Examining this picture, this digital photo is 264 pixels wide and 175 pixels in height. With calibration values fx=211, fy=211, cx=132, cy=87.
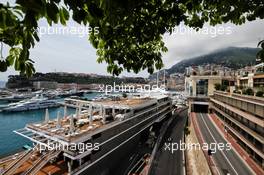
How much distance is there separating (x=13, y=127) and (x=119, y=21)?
208 ft

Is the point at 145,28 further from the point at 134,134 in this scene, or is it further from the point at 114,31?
the point at 134,134

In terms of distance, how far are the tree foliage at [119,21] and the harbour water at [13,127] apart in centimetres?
3659

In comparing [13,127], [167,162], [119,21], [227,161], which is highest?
[119,21]

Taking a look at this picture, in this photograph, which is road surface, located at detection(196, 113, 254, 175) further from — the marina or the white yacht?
the white yacht

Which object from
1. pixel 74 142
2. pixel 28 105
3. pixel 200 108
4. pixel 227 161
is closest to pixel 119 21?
pixel 74 142

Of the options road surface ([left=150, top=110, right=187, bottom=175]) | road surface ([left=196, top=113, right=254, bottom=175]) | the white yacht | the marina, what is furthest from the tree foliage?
the white yacht

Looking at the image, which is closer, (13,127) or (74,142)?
(74,142)

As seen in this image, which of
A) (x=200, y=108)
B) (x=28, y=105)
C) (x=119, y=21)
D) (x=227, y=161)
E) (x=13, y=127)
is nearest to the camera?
(x=119, y=21)

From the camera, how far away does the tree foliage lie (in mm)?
2719

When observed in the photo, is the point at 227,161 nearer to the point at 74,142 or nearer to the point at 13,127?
the point at 74,142

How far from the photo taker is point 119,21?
14.3 ft

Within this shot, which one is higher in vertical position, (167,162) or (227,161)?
(227,161)

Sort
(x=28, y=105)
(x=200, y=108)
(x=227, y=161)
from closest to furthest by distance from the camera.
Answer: (x=227, y=161) < (x=200, y=108) < (x=28, y=105)

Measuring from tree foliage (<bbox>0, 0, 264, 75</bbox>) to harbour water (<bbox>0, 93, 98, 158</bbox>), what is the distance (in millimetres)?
36587
